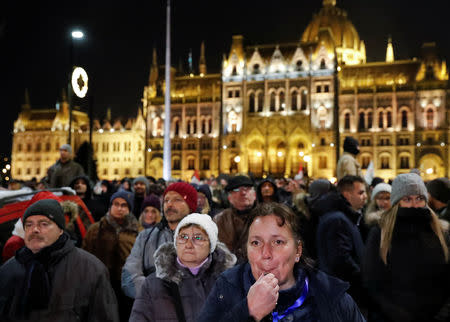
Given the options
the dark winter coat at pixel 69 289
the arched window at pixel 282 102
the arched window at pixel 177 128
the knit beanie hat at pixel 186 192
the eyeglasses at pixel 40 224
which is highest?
the arched window at pixel 282 102

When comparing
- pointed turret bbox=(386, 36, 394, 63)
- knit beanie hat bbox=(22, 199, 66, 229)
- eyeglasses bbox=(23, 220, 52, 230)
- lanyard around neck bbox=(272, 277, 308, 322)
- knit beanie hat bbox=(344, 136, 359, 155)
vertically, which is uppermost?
pointed turret bbox=(386, 36, 394, 63)

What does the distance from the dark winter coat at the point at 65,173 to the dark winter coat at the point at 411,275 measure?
6500mm

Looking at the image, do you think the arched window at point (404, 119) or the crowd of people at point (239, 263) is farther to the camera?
the arched window at point (404, 119)

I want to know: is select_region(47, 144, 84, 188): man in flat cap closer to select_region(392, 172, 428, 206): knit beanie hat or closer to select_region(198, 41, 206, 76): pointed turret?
select_region(392, 172, 428, 206): knit beanie hat

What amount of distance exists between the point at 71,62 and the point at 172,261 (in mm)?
11585

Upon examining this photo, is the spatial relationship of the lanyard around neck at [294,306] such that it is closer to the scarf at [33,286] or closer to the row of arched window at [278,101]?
the scarf at [33,286]

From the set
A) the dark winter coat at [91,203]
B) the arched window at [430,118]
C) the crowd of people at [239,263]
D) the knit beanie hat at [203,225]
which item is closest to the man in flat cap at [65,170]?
the dark winter coat at [91,203]

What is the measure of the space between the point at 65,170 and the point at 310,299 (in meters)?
7.44

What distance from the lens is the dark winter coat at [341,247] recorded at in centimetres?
484

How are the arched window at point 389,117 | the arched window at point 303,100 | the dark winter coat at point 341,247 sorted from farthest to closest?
the arched window at point 303,100 → the arched window at point 389,117 → the dark winter coat at point 341,247

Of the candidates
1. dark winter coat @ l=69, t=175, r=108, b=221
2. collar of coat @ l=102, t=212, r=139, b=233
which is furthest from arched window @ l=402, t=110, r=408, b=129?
collar of coat @ l=102, t=212, r=139, b=233

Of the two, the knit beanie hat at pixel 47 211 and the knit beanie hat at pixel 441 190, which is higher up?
the knit beanie hat at pixel 441 190

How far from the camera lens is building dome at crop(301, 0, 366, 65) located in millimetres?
66875

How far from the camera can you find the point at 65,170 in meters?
8.89
